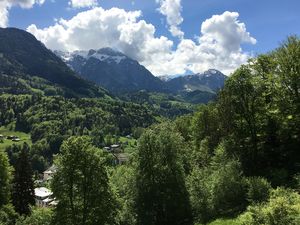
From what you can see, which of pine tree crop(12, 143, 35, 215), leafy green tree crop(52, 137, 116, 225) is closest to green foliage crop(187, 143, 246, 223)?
leafy green tree crop(52, 137, 116, 225)

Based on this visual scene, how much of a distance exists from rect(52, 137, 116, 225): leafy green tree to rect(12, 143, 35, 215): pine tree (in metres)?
33.2

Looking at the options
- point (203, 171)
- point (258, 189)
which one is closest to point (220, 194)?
point (258, 189)

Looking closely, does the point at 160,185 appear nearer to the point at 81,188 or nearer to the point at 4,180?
the point at 81,188

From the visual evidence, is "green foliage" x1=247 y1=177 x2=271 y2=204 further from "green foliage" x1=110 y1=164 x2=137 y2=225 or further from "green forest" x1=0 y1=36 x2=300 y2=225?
"green foliage" x1=110 y1=164 x2=137 y2=225

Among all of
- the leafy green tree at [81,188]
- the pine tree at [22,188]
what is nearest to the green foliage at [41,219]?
the leafy green tree at [81,188]

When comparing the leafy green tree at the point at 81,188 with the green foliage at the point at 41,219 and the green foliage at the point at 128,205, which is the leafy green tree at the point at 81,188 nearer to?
the green foliage at the point at 41,219

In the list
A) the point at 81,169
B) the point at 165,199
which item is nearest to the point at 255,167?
the point at 165,199

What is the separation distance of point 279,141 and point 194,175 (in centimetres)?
1801

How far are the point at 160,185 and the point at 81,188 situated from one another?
14529 mm

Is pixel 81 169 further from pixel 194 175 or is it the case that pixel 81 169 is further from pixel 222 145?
pixel 222 145

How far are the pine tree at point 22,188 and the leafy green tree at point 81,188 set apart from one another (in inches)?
1307

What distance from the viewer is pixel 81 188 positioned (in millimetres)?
50562

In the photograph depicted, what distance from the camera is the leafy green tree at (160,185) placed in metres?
58.5

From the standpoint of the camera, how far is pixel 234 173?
52.8 metres
